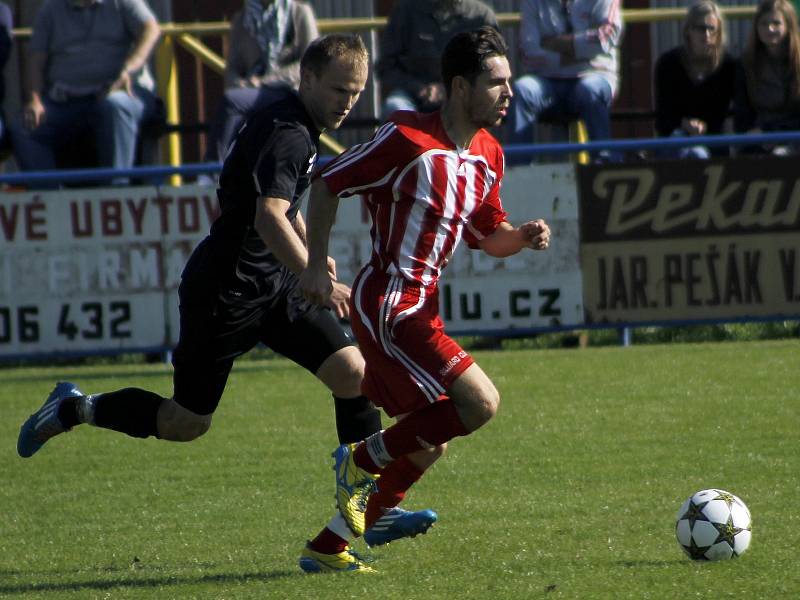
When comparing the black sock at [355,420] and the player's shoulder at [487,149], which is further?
the black sock at [355,420]

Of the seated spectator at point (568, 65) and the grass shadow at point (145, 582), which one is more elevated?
the seated spectator at point (568, 65)

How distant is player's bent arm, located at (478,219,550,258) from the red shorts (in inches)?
17.4

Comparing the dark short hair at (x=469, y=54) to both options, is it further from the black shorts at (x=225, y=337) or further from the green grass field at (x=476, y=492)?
the green grass field at (x=476, y=492)

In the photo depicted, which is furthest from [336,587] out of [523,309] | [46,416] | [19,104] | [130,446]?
[19,104]

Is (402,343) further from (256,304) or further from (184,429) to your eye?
(184,429)

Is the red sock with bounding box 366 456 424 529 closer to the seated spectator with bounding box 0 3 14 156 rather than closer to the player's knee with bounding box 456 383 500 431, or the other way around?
the player's knee with bounding box 456 383 500 431

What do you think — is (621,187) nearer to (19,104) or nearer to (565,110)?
(565,110)

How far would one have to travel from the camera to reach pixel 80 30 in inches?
467

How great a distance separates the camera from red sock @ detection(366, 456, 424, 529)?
5.34 m

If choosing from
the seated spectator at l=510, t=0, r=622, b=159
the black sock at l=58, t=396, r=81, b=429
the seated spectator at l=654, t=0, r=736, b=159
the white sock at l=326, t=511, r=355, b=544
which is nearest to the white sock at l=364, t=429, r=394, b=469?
the white sock at l=326, t=511, r=355, b=544

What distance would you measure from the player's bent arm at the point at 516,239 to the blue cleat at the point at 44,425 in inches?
71.6

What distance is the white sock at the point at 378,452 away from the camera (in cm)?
520

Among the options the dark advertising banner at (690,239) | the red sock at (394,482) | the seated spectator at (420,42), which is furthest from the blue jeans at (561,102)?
the red sock at (394,482)

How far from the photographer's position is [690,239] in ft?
34.3
